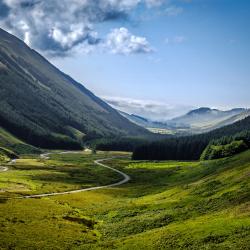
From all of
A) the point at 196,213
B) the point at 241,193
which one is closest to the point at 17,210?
the point at 196,213

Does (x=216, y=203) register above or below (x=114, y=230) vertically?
above

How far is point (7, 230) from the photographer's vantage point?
7081cm

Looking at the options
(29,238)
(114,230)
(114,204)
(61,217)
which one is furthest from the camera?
(114,204)

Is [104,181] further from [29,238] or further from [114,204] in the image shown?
[29,238]

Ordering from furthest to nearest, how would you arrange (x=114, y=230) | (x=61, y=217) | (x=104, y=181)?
(x=104, y=181)
(x=61, y=217)
(x=114, y=230)

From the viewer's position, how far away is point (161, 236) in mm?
61688

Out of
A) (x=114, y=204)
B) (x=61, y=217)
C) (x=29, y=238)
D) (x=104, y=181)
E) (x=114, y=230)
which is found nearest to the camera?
(x=29, y=238)

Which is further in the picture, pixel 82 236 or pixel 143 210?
pixel 143 210

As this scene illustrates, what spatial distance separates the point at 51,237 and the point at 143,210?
2848 cm

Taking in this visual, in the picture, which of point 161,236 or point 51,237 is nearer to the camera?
point 161,236

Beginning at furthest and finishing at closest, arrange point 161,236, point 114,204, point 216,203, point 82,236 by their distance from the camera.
Result: point 114,204 < point 216,203 < point 82,236 < point 161,236

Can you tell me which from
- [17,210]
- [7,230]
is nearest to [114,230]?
[7,230]

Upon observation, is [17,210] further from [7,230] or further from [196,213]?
[196,213]

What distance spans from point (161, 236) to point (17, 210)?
3983cm
